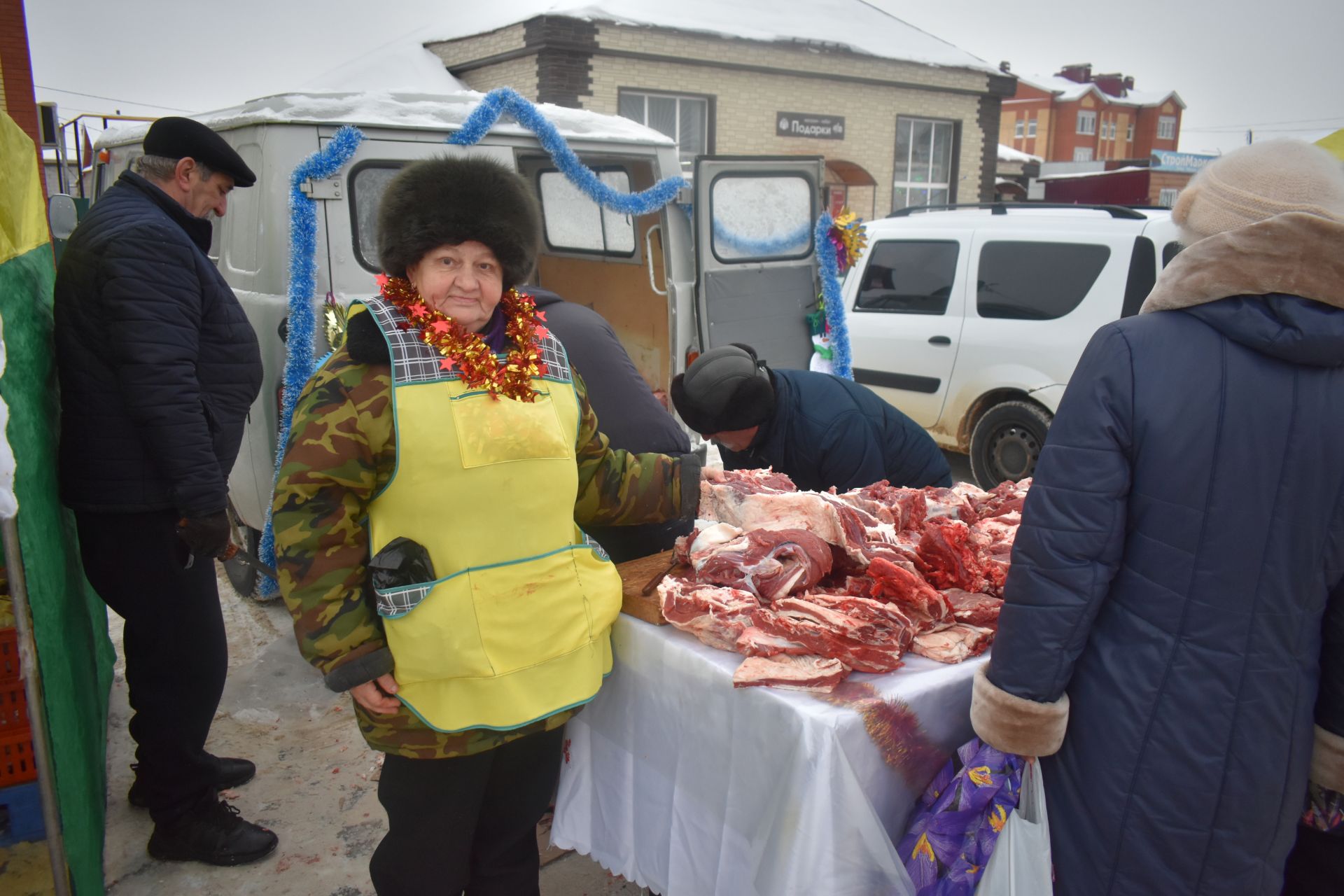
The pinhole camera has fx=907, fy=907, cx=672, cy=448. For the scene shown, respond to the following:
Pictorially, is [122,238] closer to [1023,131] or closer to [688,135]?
[688,135]

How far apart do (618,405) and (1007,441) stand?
4.73m

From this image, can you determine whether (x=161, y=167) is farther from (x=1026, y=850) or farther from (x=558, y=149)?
(x=1026, y=850)

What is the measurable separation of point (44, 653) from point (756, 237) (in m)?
4.59

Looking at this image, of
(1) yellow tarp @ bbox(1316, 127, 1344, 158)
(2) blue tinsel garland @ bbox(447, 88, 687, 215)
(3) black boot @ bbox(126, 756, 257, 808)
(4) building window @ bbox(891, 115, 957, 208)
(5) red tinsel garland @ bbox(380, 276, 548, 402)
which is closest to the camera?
(5) red tinsel garland @ bbox(380, 276, 548, 402)

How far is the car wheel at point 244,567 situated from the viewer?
502 centimetres

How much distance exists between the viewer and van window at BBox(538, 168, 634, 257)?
6.62 metres

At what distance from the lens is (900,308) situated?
742 centimetres

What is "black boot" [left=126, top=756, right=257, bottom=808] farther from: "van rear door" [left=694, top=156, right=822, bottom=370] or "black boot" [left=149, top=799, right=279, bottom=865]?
"van rear door" [left=694, top=156, right=822, bottom=370]

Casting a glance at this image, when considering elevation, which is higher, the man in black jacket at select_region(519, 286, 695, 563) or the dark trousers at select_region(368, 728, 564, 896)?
the man in black jacket at select_region(519, 286, 695, 563)

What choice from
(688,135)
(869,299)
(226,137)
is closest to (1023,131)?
(688,135)

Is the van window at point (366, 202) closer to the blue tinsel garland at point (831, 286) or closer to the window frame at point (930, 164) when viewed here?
the blue tinsel garland at point (831, 286)

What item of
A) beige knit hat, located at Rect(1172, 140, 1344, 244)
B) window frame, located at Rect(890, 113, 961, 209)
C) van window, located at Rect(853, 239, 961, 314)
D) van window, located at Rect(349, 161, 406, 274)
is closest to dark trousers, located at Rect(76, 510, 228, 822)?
van window, located at Rect(349, 161, 406, 274)

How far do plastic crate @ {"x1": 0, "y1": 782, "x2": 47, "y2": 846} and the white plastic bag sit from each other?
2331mm

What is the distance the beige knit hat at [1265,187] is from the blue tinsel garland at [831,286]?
14.8 feet
